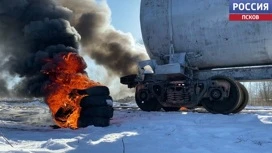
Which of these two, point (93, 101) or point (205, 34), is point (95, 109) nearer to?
point (93, 101)

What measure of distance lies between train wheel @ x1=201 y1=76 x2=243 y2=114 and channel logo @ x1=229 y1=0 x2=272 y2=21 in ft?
6.22

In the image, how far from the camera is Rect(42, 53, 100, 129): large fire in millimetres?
8383

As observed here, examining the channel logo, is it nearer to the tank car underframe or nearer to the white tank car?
the white tank car

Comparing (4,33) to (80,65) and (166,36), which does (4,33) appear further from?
(166,36)

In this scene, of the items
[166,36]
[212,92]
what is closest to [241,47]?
[212,92]

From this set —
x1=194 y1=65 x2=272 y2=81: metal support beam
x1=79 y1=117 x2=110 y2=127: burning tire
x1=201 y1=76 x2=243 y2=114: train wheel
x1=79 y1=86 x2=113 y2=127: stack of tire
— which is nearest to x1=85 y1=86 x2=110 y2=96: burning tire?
x1=79 y1=86 x2=113 y2=127: stack of tire

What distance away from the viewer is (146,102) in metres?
12.7

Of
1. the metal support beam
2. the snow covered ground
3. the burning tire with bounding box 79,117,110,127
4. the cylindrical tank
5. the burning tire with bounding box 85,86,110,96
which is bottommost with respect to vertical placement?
the snow covered ground

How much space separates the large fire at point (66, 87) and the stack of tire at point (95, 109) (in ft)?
0.57

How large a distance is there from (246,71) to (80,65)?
5.14 m

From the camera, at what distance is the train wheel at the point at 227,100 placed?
10.7 m

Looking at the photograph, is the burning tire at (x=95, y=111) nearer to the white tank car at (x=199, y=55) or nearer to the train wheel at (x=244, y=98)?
the white tank car at (x=199, y=55)

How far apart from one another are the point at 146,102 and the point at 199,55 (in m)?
2.62

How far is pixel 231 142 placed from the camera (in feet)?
19.9
